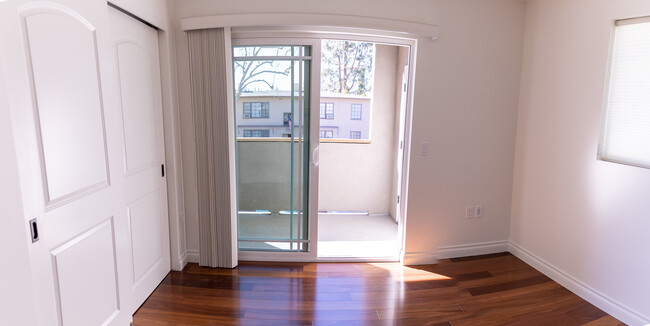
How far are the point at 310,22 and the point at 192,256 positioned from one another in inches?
93.2

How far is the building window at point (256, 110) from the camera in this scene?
9.62 feet

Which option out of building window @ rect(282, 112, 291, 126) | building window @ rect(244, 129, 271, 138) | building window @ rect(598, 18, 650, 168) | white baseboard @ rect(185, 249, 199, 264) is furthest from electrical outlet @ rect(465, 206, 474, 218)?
white baseboard @ rect(185, 249, 199, 264)

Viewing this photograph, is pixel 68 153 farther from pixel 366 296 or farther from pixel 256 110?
pixel 366 296

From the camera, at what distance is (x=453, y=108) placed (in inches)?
118

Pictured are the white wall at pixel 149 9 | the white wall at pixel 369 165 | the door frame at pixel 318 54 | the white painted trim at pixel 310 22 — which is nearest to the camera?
the white wall at pixel 149 9

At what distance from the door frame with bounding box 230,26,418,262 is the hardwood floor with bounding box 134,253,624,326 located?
94mm

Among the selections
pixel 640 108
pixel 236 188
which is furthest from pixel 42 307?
pixel 640 108

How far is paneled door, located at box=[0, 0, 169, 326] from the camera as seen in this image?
1.29 metres

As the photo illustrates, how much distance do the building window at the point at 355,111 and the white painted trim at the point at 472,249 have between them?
8.23ft

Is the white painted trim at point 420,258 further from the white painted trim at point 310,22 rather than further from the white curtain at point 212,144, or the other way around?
the white painted trim at point 310,22

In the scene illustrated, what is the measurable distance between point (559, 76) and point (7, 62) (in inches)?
140

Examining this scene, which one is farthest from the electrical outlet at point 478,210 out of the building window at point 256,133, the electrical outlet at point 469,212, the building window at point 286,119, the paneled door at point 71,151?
the paneled door at point 71,151

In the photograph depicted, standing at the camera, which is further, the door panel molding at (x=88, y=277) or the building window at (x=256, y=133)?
the building window at (x=256, y=133)

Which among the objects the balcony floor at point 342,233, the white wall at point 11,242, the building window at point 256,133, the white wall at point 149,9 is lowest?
the balcony floor at point 342,233
